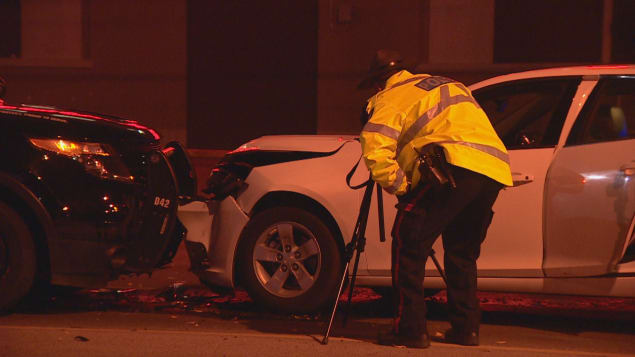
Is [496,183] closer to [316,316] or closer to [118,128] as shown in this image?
[316,316]

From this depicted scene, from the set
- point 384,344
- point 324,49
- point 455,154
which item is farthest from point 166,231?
point 324,49

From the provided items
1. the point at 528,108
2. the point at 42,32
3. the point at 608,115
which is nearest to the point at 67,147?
the point at 528,108

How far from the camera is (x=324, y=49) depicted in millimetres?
11758

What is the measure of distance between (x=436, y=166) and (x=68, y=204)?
244cm

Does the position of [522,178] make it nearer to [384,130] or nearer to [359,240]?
[359,240]

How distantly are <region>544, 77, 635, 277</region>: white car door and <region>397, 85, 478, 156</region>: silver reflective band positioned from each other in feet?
3.48

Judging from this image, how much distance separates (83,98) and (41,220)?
251 inches

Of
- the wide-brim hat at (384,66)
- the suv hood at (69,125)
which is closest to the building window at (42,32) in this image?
the suv hood at (69,125)

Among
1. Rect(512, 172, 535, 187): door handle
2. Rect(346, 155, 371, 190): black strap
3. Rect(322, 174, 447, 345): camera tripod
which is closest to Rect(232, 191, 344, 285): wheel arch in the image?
Rect(346, 155, 371, 190): black strap

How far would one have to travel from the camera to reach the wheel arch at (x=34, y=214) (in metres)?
6.08

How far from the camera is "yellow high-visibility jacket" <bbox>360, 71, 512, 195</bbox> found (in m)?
4.98

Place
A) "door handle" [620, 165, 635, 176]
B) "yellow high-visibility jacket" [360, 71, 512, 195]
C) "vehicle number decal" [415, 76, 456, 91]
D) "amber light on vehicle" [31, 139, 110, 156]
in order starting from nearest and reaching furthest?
"yellow high-visibility jacket" [360, 71, 512, 195]
"vehicle number decal" [415, 76, 456, 91]
"door handle" [620, 165, 635, 176]
"amber light on vehicle" [31, 139, 110, 156]

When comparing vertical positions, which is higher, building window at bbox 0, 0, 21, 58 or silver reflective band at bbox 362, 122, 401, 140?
building window at bbox 0, 0, 21, 58

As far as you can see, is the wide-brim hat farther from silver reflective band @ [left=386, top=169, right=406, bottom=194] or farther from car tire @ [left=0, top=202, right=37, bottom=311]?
car tire @ [left=0, top=202, right=37, bottom=311]
